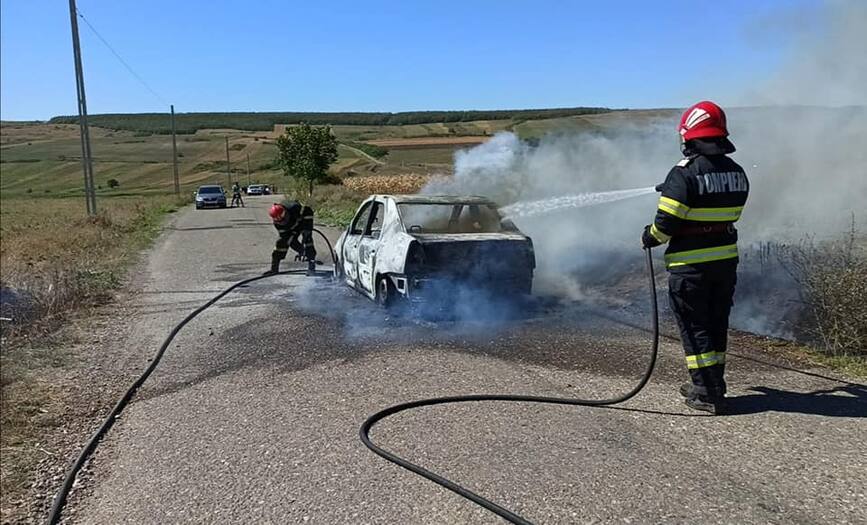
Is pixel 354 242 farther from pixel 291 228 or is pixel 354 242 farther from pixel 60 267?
pixel 60 267

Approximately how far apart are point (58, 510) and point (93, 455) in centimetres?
79

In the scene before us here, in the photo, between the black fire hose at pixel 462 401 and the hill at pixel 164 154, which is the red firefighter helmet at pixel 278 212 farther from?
the hill at pixel 164 154

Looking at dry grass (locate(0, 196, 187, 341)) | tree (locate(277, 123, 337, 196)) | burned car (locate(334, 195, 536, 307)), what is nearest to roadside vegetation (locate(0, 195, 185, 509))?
dry grass (locate(0, 196, 187, 341))

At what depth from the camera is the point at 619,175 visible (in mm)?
15289

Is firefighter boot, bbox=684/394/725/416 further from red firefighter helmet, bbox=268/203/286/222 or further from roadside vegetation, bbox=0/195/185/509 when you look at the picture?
red firefighter helmet, bbox=268/203/286/222

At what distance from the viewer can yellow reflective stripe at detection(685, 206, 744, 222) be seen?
4801mm

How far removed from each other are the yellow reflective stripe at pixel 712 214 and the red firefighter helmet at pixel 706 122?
53 centimetres

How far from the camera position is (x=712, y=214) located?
4.82 metres

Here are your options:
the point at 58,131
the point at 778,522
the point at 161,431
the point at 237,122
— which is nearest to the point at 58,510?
the point at 161,431

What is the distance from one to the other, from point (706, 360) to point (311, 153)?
139 ft

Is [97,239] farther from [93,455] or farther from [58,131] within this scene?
[58,131]

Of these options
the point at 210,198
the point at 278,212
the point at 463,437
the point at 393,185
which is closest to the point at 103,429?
the point at 463,437

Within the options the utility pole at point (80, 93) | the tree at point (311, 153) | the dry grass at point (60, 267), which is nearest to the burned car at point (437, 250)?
the dry grass at point (60, 267)

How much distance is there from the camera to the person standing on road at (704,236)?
477 cm
